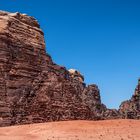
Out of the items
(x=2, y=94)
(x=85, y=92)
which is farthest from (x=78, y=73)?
(x=2, y=94)

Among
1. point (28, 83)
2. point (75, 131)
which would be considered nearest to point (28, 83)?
point (28, 83)

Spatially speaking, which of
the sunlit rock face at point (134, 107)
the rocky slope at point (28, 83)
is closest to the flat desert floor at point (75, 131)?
the rocky slope at point (28, 83)

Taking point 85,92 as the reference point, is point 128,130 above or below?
below

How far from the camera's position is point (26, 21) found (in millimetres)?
53562

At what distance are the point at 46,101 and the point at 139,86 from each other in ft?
104

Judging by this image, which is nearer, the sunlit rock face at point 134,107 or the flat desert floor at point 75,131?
the flat desert floor at point 75,131

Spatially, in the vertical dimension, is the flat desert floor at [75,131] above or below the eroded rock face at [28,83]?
below

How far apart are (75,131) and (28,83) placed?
11122 mm

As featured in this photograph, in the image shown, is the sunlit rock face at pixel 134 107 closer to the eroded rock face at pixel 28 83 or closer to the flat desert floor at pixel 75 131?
the eroded rock face at pixel 28 83

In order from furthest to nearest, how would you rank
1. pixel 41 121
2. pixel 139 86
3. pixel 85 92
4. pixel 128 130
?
pixel 85 92 → pixel 139 86 → pixel 41 121 → pixel 128 130

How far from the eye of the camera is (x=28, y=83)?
49.2 meters

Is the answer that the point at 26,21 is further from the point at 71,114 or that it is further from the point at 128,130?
the point at 128,130

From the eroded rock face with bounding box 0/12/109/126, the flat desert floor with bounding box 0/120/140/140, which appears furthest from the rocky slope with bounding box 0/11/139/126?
the flat desert floor with bounding box 0/120/140/140

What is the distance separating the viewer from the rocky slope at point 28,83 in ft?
154
